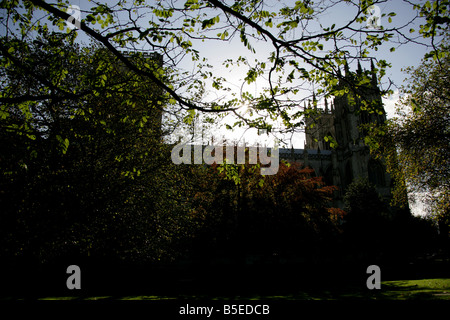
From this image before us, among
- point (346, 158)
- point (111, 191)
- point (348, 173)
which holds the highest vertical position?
point (346, 158)

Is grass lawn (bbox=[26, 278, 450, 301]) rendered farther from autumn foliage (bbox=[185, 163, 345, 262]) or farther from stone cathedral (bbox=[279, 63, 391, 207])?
stone cathedral (bbox=[279, 63, 391, 207])

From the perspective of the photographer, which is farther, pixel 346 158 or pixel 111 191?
pixel 346 158

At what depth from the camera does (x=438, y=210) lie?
14398 mm

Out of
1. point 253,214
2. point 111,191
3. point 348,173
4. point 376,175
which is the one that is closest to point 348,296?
point 111,191

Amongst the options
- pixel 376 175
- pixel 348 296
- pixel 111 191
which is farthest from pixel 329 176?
pixel 111 191

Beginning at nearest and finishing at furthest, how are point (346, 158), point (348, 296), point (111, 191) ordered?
point (348, 296)
point (111, 191)
point (346, 158)

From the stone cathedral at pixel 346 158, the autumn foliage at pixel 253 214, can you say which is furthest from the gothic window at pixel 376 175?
the autumn foliage at pixel 253 214

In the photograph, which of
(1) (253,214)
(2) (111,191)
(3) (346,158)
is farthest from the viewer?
(3) (346,158)

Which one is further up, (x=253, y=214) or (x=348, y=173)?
(x=348, y=173)

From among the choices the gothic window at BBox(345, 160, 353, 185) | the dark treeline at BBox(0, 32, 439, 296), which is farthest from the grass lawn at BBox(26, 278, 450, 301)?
the gothic window at BBox(345, 160, 353, 185)

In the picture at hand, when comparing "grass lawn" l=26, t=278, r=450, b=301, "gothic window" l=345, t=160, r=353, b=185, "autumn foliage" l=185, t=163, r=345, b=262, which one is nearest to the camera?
"grass lawn" l=26, t=278, r=450, b=301

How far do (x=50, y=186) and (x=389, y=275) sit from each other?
840 inches

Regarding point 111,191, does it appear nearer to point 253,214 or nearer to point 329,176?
point 253,214

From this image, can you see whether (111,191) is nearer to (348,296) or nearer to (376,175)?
(348,296)
